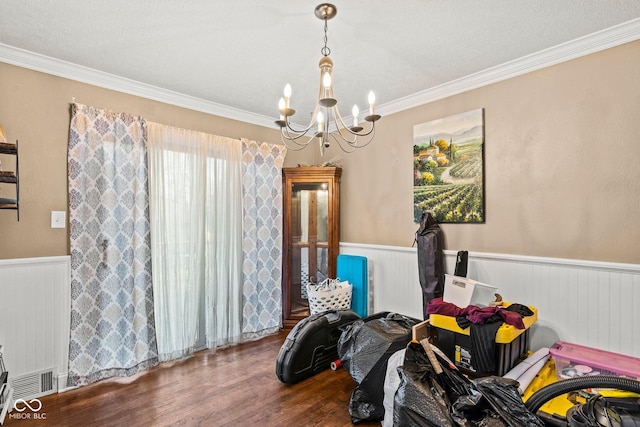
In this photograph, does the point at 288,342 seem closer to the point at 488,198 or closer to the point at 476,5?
the point at 488,198

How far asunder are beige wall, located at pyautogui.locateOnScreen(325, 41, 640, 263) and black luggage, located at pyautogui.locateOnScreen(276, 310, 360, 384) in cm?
125

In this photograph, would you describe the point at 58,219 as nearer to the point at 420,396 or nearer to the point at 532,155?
the point at 420,396

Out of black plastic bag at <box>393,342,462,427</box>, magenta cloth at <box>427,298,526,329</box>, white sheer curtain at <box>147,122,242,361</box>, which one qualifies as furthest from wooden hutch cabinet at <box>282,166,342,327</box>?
black plastic bag at <box>393,342,462,427</box>

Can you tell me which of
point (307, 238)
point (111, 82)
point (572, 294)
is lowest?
point (572, 294)

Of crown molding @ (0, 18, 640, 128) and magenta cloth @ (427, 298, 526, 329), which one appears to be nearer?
magenta cloth @ (427, 298, 526, 329)

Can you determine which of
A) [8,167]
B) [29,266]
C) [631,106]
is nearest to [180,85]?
[8,167]

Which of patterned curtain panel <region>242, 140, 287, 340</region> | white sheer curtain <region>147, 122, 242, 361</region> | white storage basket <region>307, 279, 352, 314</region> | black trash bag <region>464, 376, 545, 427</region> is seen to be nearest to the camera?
black trash bag <region>464, 376, 545, 427</region>

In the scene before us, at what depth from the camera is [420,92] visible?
304cm

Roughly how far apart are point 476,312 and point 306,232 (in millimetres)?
2159

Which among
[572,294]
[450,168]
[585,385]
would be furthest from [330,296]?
[585,385]

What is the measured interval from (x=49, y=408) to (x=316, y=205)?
9.25ft

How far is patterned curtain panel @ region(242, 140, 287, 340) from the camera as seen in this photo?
11.3 ft

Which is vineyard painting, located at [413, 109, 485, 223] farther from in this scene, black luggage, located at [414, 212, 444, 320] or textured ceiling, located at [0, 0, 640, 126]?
textured ceiling, located at [0, 0, 640, 126]

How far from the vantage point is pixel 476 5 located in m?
1.82
